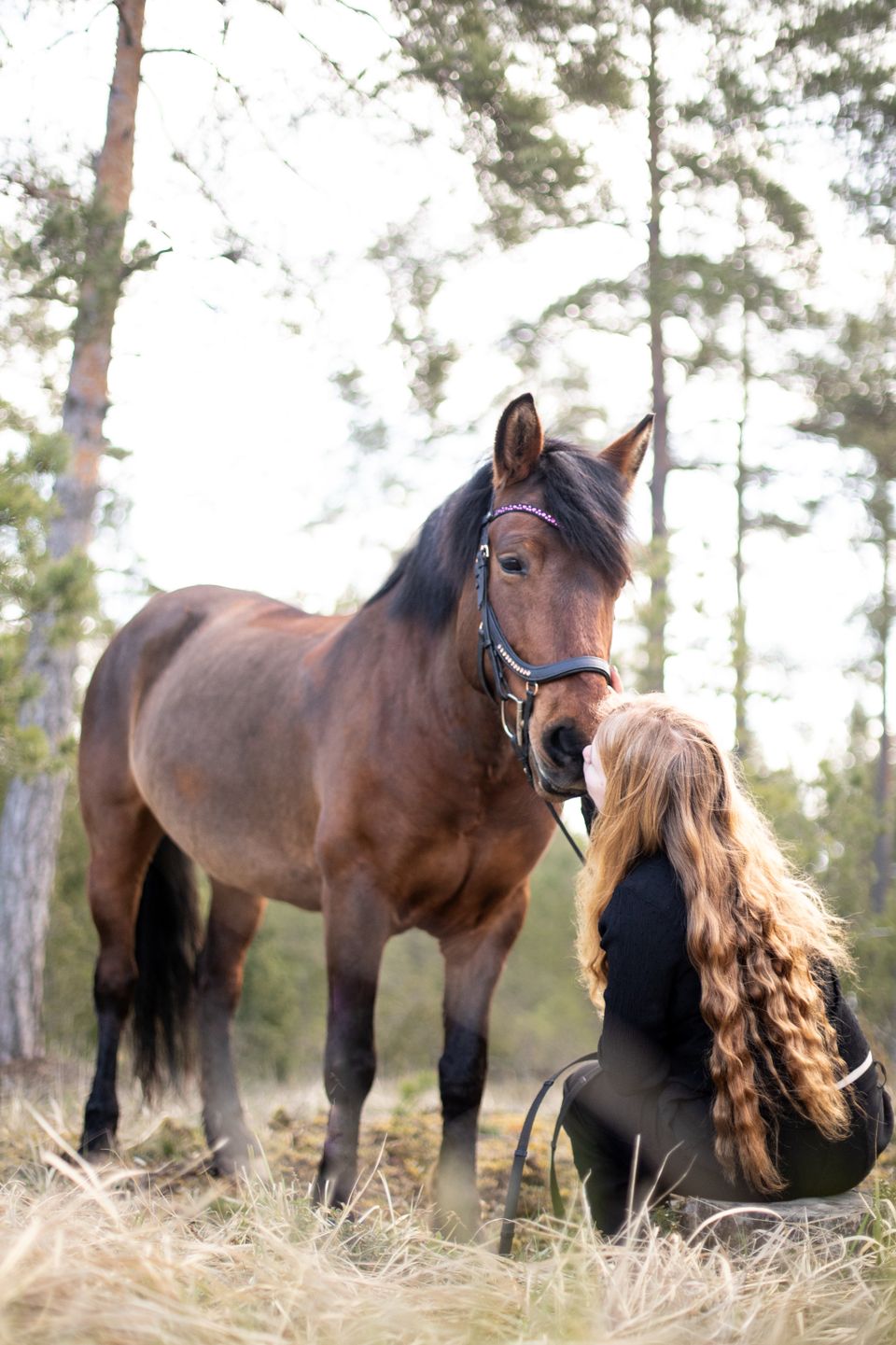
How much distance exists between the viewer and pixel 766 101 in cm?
873

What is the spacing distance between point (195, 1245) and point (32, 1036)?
5.49 m

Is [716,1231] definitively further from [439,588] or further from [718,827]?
[439,588]

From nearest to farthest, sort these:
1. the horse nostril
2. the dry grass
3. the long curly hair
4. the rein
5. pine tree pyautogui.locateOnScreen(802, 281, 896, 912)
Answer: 1. the dry grass
2. the long curly hair
3. the rein
4. the horse nostril
5. pine tree pyautogui.locateOnScreen(802, 281, 896, 912)

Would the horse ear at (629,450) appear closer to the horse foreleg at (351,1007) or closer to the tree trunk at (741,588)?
the horse foreleg at (351,1007)

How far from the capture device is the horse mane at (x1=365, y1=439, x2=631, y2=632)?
3.07 meters

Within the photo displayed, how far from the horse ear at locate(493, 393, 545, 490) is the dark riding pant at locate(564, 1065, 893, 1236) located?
1729mm

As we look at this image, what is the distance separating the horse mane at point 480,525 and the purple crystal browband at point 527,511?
21 mm

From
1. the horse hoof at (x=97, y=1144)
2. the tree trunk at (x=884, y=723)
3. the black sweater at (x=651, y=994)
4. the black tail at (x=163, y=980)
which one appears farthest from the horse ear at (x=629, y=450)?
the tree trunk at (x=884, y=723)

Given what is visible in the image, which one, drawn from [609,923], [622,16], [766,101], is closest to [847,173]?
[766,101]

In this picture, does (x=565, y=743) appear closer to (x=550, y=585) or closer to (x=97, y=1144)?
(x=550, y=585)

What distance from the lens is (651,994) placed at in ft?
7.53

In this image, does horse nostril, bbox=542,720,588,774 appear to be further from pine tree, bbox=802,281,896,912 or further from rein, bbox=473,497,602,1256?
pine tree, bbox=802,281,896,912

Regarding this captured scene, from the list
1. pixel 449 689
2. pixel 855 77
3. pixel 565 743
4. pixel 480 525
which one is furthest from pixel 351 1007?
pixel 855 77

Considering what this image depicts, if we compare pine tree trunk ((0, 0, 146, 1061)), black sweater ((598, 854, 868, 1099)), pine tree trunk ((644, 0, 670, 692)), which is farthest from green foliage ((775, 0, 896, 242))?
black sweater ((598, 854, 868, 1099))
